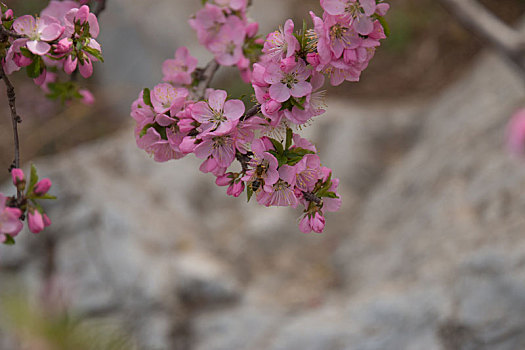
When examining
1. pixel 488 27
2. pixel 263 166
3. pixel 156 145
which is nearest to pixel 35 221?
pixel 156 145

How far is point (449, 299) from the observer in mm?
1333

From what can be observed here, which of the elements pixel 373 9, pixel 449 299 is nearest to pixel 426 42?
pixel 449 299

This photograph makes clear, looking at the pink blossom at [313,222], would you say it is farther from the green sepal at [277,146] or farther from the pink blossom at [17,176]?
the pink blossom at [17,176]

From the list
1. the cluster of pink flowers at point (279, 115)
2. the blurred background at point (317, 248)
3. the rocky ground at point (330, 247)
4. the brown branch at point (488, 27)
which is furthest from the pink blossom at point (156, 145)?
the brown branch at point (488, 27)

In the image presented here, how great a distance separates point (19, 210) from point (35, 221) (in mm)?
24

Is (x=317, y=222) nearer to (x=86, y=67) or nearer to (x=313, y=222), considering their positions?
(x=313, y=222)

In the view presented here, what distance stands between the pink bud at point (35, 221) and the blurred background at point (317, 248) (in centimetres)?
35

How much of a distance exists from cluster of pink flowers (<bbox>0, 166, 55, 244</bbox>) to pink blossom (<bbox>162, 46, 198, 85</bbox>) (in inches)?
9.1

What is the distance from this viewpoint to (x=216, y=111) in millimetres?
543

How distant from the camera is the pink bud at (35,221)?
1.91 feet

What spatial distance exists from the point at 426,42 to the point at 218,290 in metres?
1.95

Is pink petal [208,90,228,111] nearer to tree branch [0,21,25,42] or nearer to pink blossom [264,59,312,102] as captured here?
pink blossom [264,59,312,102]

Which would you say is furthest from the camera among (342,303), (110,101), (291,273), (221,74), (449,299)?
(110,101)

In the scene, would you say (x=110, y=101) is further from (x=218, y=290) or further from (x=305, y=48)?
(x=305, y=48)
